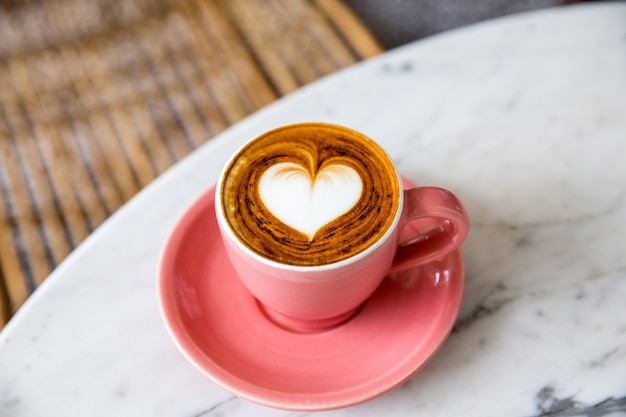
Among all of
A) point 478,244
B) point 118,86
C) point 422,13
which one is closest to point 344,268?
point 478,244

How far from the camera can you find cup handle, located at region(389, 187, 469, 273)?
0.51 meters

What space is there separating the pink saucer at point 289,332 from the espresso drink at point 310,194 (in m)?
0.11

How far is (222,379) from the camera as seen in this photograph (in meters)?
0.51

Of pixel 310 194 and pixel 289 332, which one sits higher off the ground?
pixel 310 194

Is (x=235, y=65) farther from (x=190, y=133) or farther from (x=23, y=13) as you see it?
(x=23, y=13)

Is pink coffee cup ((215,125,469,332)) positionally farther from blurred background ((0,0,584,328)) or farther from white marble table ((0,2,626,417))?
blurred background ((0,0,584,328))

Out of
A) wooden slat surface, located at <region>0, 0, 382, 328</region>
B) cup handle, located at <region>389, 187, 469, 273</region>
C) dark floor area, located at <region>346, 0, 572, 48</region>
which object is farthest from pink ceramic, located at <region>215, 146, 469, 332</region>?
dark floor area, located at <region>346, 0, 572, 48</region>

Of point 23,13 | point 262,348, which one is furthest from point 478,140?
point 23,13

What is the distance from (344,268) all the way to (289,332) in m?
0.12

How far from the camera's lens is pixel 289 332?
0.56 m

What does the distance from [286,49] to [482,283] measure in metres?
0.55

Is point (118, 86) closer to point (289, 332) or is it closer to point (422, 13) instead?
point (289, 332)

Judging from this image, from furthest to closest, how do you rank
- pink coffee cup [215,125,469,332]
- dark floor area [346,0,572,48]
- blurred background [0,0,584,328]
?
dark floor area [346,0,572,48] < blurred background [0,0,584,328] < pink coffee cup [215,125,469,332]

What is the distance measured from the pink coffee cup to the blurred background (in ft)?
1.43
